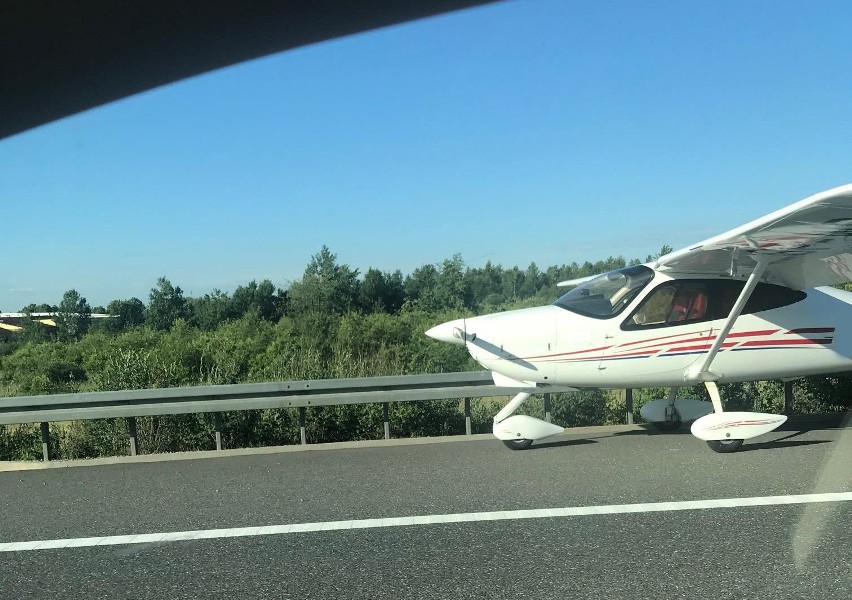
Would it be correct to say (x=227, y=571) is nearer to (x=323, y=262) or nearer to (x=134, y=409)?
(x=134, y=409)

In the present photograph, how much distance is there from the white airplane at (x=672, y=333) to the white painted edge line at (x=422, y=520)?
2.26 metres

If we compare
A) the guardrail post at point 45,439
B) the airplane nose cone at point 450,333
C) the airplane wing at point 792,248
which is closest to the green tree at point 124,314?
the guardrail post at point 45,439

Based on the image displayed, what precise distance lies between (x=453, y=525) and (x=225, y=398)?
14.2ft

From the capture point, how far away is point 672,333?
7.65 m

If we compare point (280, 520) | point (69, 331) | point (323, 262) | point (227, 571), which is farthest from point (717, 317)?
point (69, 331)

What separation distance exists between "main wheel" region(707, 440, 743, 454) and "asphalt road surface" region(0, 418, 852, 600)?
107mm

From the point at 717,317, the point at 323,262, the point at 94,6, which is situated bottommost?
the point at 717,317

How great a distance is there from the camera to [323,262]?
51.8 ft

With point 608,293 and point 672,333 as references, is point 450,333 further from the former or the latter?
point 672,333

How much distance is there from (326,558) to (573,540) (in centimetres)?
150

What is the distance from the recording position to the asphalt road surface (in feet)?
12.8

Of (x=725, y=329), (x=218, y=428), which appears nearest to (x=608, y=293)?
(x=725, y=329)

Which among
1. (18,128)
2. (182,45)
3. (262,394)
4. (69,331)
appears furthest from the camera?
(69,331)

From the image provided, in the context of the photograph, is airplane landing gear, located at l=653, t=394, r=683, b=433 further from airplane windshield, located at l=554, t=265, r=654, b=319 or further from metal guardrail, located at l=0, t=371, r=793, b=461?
metal guardrail, located at l=0, t=371, r=793, b=461
